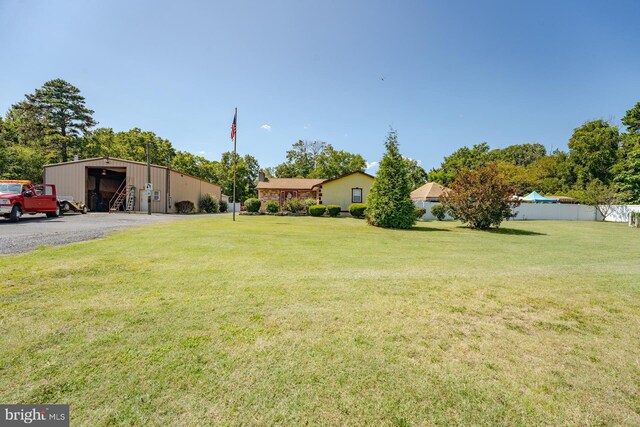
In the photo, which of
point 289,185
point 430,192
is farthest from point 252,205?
point 430,192

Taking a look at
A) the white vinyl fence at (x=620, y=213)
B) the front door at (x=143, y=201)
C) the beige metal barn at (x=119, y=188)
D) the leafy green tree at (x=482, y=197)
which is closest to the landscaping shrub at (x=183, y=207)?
the beige metal barn at (x=119, y=188)

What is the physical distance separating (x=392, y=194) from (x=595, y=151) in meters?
42.0

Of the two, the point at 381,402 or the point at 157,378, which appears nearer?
the point at 381,402

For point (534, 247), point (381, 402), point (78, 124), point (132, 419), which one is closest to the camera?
point (132, 419)

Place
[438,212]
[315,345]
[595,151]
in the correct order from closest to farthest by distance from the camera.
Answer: [315,345]
[438,212]
[595,151]

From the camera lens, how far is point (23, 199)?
1442cm

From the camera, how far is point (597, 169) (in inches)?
1575

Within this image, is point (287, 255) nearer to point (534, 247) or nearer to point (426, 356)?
point (426, 356)

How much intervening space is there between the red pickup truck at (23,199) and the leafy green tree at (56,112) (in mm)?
31835

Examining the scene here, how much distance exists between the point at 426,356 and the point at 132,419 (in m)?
2.34

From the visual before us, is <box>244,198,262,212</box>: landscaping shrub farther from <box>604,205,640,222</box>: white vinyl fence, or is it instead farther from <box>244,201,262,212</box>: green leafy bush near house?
<box>604,205,640,222</box>: white vinyl fence

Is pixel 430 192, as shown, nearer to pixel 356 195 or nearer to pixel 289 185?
pixel 356 195

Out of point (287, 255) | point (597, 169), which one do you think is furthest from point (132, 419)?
point (597, 169)

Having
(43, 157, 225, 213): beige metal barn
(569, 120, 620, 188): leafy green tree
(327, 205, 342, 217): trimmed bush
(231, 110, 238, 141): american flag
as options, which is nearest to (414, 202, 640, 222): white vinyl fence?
(569, 120, 620, 188): leafy green tree
